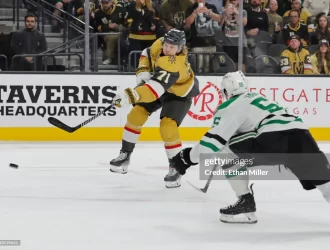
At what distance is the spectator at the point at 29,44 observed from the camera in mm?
8336

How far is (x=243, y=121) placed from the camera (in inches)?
156

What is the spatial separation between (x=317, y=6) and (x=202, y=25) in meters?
1.42

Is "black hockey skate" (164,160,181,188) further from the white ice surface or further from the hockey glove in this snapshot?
the hockey glove

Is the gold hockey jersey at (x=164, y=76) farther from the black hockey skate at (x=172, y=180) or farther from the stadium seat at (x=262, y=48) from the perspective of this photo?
the stadium seat at (x=262, y=48)

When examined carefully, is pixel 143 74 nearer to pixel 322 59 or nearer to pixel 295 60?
pixel 295 60

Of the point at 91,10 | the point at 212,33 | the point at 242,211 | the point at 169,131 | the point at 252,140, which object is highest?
the point at 91,10

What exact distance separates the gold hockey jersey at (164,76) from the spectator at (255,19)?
9.78 ft

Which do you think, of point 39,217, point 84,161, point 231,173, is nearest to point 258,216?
point 231,173

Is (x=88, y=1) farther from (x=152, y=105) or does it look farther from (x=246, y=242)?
(x=246, y=242)

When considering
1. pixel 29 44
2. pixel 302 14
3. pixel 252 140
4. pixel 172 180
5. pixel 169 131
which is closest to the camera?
pixel 252 140

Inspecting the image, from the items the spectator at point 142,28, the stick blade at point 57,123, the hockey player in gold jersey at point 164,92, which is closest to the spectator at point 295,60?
the spectator at point 142,28

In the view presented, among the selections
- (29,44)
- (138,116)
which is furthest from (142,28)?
(138,116)

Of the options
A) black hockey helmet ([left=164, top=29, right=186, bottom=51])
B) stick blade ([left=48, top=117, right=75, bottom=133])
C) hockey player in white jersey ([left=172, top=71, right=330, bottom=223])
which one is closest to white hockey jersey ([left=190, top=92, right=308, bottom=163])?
hockey player in white jersey ([left=172, top=71, right=330, bottom=223])

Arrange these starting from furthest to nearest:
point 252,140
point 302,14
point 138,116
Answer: point 302,14, point 138,116, point 252,140
